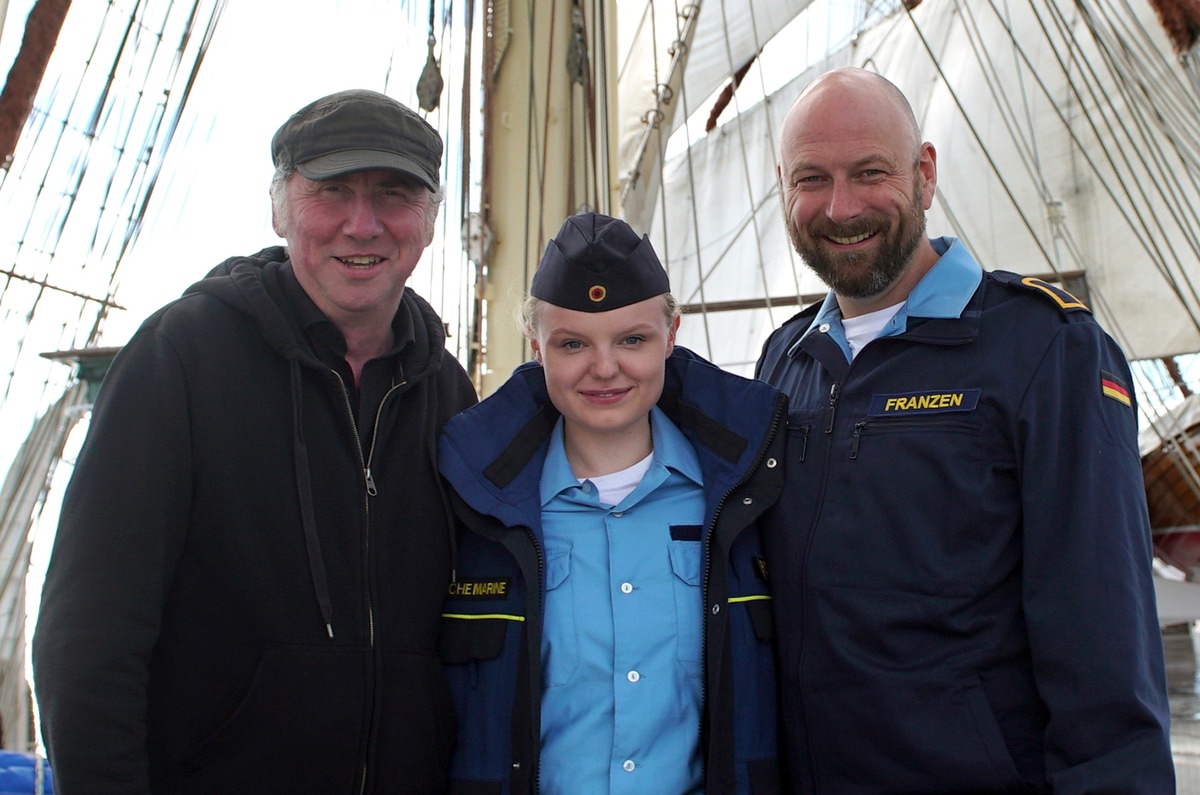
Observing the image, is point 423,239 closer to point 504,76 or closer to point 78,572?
point 78,572

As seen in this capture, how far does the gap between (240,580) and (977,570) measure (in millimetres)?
1103

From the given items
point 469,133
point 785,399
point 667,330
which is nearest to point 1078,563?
point 785,399

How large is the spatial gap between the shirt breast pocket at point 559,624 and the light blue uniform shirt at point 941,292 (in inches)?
24.2

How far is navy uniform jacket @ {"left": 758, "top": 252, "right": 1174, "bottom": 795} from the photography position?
145 centimetres

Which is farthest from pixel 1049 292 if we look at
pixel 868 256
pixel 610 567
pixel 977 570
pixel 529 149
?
pixel 529 149

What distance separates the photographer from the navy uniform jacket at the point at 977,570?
1.45 meters

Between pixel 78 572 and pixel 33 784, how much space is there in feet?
5.65

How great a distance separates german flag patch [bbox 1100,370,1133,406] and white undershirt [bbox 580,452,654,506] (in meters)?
0.72

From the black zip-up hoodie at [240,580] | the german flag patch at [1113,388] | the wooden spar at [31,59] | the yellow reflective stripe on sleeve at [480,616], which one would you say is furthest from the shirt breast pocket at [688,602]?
the wooden spar at [31,59]

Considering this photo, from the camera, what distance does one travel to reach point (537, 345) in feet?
6.04

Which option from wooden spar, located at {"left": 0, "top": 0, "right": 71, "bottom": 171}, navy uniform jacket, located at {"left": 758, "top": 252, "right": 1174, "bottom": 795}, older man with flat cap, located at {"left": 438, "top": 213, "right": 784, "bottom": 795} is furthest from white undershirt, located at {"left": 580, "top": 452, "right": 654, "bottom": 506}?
wooden spar, located at {"left": 0, "top": 0, "right": 71, "bottom": 171}

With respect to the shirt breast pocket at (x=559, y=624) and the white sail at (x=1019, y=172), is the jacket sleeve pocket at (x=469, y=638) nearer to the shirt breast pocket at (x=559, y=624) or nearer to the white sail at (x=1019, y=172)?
the shirt breast pocket at (x=559, y=624)

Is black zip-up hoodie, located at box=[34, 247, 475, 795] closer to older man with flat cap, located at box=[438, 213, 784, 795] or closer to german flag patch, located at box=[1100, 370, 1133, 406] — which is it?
older man with flat cap, located at box=[438, 213, 784, 795]

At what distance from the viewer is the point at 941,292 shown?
1731 millimetres
